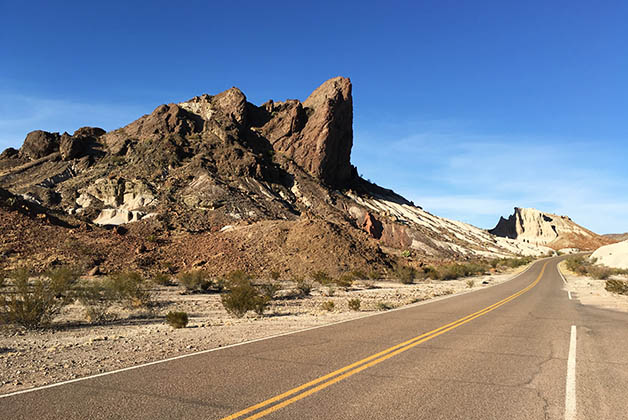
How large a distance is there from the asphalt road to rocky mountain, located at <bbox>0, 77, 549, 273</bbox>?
2944 centimetres

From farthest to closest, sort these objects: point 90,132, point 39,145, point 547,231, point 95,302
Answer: point 547,231
point 90,132
point 39,145
point 95,302

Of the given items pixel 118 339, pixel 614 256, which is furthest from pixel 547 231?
pixel 118 339

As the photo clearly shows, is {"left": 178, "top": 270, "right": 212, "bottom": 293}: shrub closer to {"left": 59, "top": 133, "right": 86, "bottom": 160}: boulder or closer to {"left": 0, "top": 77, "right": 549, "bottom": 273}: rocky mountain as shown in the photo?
{"left": 0, "top": 77, "right": 549, "bottom": 273}: rocky mountain

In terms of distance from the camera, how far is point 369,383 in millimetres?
6219

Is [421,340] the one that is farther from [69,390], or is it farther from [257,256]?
[257,256]

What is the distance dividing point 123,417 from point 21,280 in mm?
14751

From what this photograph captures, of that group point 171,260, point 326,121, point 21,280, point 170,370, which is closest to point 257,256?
point 171,260

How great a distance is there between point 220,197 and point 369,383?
52.9 metres

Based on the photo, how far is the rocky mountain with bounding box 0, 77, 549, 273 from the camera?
38.6 metres

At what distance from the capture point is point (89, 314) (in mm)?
14914

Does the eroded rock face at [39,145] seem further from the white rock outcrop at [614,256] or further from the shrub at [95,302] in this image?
the white rock outcrop at [614,256]

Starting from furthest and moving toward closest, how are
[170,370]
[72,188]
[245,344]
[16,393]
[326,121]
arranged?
[326,121] → [72,188] → [245,344] → [170,370] → [16,393]

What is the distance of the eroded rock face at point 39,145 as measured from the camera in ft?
222

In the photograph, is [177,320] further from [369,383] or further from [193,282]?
[193,282]
